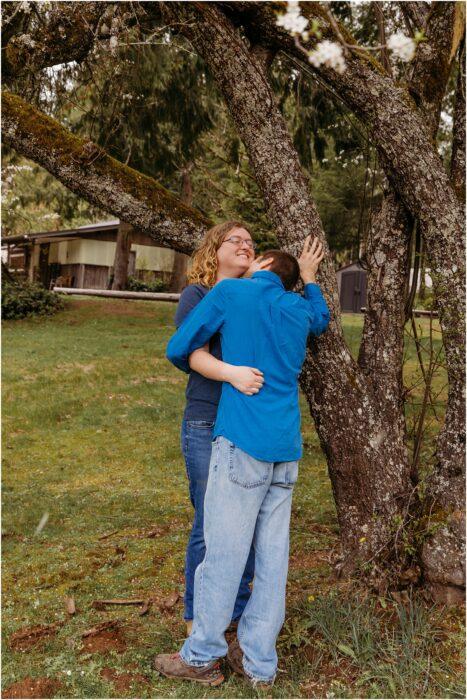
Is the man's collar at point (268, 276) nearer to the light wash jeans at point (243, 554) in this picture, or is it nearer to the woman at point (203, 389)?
the woman at point (203, 389)

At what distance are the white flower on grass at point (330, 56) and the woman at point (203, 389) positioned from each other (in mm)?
969

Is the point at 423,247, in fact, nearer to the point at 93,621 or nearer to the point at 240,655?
the point at 240,655

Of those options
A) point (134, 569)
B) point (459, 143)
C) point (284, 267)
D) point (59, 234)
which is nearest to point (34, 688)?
point (134, 569)

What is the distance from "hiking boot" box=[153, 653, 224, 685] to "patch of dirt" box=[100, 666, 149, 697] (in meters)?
0.10

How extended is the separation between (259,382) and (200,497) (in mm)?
736

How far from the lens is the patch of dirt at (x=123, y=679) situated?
10.6 ft

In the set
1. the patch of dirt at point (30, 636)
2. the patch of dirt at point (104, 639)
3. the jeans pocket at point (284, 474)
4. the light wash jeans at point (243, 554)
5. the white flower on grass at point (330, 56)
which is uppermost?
the white flower on grass at point (330, 56)

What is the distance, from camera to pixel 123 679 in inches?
129

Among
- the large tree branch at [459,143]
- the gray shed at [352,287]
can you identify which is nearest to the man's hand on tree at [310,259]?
the large tree branch at [459,143]

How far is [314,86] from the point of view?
718cm

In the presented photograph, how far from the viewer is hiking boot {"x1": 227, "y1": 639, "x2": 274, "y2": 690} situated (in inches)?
123

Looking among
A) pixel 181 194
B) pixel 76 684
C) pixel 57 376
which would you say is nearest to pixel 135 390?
pixel 57 376

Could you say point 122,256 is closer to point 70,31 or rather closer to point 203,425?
point 70,31

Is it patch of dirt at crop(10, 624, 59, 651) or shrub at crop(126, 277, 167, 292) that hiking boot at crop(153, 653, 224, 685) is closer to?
patch of dirt at crop(10, 624, 59, 651)
